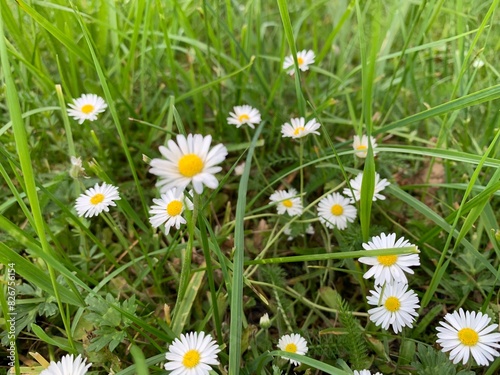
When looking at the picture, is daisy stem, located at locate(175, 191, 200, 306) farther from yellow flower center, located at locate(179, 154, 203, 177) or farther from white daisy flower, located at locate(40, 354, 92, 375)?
white daisy flower, located at locate(40, 354, 92, 375)

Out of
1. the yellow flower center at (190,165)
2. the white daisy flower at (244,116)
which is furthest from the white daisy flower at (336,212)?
the yellow flower center at (190,165)

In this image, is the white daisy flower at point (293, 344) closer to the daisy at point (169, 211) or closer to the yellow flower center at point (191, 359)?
the yellow flower center at point (191, 359)

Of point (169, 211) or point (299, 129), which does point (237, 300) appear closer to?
point (169, 211)

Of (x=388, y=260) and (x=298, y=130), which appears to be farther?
(x=298, y=130)

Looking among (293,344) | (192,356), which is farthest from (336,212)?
(192,356)

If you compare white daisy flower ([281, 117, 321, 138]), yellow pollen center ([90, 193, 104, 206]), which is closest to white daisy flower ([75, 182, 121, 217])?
yellow pollen center ([90, 193, 104, 206])

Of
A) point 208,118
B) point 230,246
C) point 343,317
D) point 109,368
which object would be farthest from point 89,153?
point 343,317
